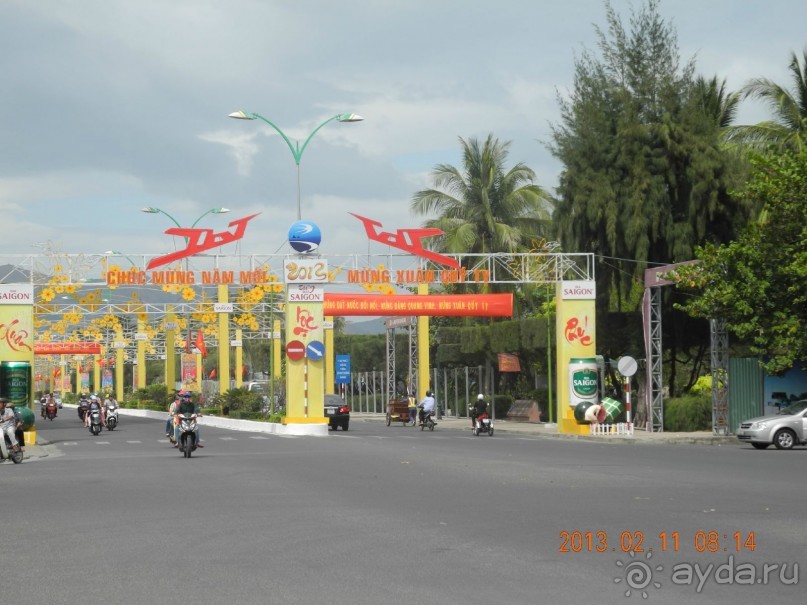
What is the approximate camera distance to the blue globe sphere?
4634cm

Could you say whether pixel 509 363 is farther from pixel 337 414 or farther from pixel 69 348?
pixel 69 348

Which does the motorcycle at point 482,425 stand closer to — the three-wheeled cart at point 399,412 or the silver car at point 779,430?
the silver car at point 779,430

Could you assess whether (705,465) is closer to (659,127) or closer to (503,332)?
(659,127)

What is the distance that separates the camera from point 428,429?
54.8 metres

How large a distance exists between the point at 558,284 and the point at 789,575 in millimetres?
37521

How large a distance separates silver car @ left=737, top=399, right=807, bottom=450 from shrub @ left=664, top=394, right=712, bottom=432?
34.8 feet

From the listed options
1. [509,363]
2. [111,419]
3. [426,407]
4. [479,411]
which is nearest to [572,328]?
[479,411]

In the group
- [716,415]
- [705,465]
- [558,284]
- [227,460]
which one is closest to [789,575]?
[705,465]

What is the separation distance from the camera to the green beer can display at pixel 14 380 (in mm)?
43500

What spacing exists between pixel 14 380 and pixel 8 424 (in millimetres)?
14409

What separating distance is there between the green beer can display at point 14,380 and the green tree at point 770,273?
23.6 meters

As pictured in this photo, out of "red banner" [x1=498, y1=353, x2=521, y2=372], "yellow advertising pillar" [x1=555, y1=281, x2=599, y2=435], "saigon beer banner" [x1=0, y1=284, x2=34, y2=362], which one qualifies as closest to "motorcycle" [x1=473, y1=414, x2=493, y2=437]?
"yellow advertising pillar" [x1=555, y1=281, x2=599, y2=435]

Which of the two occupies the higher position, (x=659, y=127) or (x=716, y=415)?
(x=659, y=127)

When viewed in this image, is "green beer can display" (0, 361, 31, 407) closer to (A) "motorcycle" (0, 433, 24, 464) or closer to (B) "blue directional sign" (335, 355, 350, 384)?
(A) "motorcycle" (0, 433, 24, 464)
